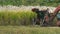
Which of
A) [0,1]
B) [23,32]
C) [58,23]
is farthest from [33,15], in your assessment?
[0,1]

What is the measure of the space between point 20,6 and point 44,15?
3170mm

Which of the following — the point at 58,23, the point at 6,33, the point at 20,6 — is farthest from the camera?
the point at 20,6

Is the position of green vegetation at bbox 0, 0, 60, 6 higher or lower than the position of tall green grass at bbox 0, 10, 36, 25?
lower

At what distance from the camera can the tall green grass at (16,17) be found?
13484 mm

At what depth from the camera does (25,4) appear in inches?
679

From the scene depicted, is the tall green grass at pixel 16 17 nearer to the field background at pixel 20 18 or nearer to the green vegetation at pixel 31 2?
the field background at pixel 20 18

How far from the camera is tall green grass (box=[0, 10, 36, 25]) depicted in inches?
531

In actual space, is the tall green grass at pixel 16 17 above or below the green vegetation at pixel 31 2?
above

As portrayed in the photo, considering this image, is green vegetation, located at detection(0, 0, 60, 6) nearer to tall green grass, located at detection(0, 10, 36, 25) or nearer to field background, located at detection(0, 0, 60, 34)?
field background, located at detection(0, 0, 60, 34)

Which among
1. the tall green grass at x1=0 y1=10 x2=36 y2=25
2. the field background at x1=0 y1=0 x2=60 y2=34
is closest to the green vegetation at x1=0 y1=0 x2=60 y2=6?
the field background at x1=0 y1=0 x2=60 y2=34

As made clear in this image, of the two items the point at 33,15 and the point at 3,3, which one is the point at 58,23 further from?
the point at 3,3

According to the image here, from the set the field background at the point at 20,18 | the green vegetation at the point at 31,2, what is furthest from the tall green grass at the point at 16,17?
the green vegetation at the point at 31,2

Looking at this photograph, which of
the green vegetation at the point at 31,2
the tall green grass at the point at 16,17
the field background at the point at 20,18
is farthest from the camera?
the green vegetation at the point at 31,2

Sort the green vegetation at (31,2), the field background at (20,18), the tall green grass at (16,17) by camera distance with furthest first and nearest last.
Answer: the green vegetation at (31,2) < the tall green grass at (16,17) < the field background at (20,18)
